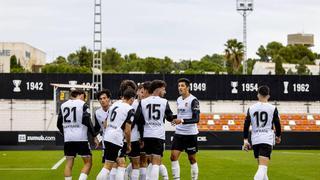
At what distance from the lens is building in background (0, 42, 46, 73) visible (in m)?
103

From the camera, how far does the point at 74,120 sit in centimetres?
1427

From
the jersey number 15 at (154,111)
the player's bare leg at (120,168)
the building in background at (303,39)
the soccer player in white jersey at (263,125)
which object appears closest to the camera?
the player's bare leg at (120,168)

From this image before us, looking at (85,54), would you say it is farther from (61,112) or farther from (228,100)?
(61,112)

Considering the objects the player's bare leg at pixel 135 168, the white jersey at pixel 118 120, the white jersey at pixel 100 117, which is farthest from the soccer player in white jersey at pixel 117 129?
the white jersey at pixel 100 117

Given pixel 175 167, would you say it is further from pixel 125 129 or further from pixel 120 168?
pixel 125 129

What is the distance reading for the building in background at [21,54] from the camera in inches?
4065

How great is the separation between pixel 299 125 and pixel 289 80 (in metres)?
3.27

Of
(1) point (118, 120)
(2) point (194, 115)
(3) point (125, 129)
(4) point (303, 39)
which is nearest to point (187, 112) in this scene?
(2) point (194, 115)

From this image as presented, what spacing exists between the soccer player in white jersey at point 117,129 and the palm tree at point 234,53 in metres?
85.8

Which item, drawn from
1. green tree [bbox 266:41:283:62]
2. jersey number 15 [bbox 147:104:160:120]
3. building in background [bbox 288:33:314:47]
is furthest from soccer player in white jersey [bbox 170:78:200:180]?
building in background [bbox 288:33:314:47]

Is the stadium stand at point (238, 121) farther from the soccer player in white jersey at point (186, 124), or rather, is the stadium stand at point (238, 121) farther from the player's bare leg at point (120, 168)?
the player's bare leg at point (120, 168)

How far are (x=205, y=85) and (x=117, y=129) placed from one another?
29.0 m

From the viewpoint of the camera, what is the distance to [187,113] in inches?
605

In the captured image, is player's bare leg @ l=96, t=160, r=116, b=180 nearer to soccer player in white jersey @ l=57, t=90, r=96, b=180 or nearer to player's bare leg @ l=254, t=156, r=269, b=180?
soccer player in white jersey @ l=57, t=90, r=96, b=180
